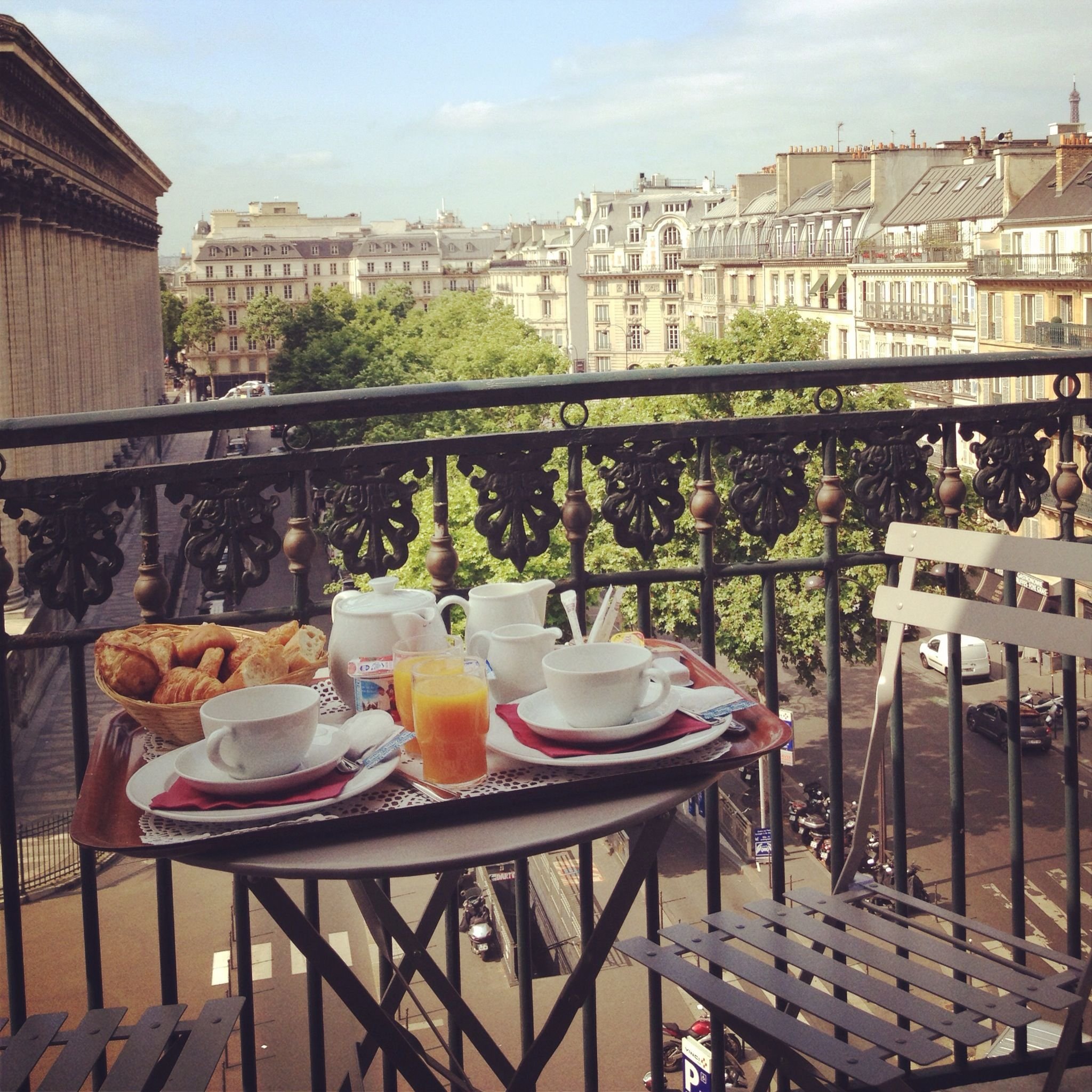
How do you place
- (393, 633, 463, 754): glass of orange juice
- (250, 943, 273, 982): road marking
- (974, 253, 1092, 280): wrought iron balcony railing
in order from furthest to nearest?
(974, 253, 1092, 280): wrought iron balcony railing < (250, 943, 273, 982): road marking < (393, 633, 463, 754): glass of orange juice

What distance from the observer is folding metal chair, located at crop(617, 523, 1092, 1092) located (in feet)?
8.33

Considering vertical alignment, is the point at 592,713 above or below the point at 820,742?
above

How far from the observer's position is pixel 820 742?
28.8 meters

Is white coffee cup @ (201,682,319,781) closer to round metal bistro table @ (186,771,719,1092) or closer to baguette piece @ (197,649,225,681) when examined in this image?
round metal bistro table @ (186,771,719,1092)

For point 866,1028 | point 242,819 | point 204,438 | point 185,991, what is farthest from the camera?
point 204,438

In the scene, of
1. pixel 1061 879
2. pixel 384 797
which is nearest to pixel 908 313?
pixel 1061 879

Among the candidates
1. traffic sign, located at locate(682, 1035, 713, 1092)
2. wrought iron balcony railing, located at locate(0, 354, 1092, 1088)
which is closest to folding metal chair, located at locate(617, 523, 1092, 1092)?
wrought iron balcony railing, located at locate(0, 354, 1092, 1088)

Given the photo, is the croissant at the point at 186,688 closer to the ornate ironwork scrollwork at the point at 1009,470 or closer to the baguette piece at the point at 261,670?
the baguette piece at the point at 261,670

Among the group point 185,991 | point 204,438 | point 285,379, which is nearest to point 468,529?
point 185,991

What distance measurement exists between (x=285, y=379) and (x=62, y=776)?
125 feet

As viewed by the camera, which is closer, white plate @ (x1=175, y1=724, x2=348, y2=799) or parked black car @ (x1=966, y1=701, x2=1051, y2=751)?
white plate @ (x1=175, y1=724, x2=348, y2=799)

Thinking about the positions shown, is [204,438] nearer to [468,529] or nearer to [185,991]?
[468,529]

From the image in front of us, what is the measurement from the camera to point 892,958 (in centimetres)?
293

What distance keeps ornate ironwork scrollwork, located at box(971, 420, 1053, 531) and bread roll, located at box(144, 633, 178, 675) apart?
2.23 metres
